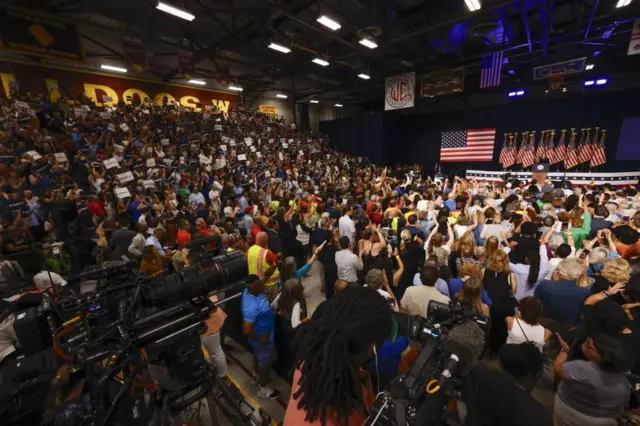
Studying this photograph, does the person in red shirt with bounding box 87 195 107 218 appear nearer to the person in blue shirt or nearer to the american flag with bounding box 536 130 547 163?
the person in blue shirt

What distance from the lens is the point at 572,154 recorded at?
13.7 meters

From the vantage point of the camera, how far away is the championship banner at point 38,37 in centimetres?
940

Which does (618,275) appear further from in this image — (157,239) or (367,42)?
(367,42)

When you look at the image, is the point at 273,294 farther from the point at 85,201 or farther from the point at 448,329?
the point at 85,201

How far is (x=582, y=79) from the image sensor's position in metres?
12.3

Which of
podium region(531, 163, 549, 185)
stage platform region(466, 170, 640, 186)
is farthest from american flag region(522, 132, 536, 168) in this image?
podium region(531, 163, 549, 185)

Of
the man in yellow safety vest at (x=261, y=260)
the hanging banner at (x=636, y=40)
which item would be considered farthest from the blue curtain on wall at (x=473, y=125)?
the man in yellow safety vest at (x=261, y=260)

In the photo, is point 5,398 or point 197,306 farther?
point 197,306

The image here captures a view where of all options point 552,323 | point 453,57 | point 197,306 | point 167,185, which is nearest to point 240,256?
point 197,306

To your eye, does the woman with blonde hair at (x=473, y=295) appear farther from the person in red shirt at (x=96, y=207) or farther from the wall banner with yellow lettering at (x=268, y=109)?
the wall banner with yellow lettering at (x=268, y=109)

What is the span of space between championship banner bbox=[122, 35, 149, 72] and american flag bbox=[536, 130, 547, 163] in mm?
18834

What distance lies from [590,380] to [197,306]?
2538 millimetres

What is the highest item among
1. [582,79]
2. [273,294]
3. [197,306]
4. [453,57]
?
[453,57]

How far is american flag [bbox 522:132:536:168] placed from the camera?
581 inches
